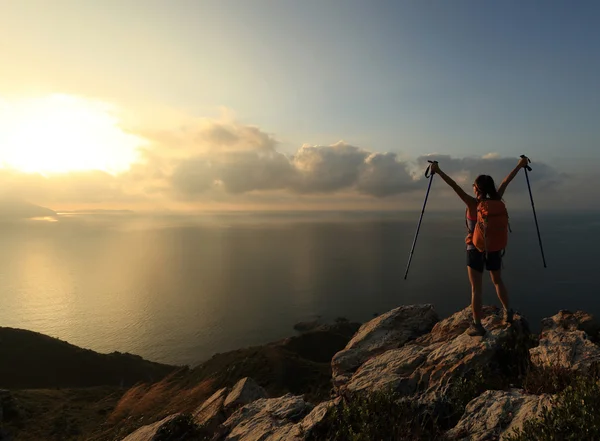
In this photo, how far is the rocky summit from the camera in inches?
271

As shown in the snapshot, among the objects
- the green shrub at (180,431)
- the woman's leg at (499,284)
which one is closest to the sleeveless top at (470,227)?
the woman's leg at (499,284)

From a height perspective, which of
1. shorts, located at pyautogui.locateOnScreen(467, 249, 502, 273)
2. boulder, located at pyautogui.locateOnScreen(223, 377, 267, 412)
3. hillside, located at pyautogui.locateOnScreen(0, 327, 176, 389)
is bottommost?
hillside, located at pyautogui.locateOnScreen(0, 327, 176, 389)

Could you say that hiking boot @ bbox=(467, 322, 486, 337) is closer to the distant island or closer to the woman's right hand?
the distant island

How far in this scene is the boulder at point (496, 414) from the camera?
6184 millimetres

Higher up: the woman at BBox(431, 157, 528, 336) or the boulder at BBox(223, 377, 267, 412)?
the woman at BBox(431, 157, 528, 336)

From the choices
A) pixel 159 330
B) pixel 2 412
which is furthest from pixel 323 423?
pixel 159 330

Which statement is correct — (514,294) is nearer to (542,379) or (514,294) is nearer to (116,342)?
(542,379)

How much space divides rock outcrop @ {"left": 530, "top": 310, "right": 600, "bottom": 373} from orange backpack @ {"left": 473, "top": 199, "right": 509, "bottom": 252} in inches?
136

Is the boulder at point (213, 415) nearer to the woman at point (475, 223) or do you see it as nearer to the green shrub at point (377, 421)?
the green shrub at point (377, 421)

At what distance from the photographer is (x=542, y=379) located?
7.62 meters

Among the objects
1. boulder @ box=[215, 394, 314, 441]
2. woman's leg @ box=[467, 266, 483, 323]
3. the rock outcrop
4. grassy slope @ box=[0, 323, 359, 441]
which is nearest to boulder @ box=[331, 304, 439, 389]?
grassy slope @ box=[0, 323, 359, 441]

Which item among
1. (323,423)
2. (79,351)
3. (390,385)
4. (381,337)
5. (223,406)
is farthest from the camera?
(79,351)

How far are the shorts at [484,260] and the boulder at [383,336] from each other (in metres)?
8.43

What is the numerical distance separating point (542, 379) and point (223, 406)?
1234cm
